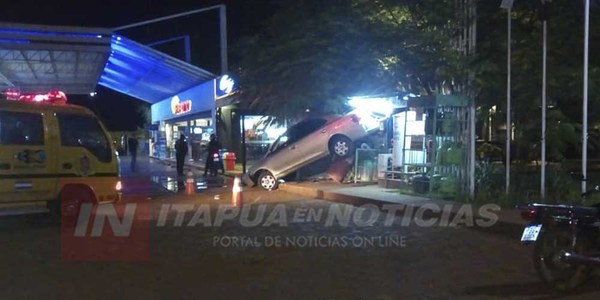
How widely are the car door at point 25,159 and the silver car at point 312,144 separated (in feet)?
27.1

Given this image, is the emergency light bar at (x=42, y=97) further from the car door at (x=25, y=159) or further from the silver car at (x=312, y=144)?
the silver car at (x=312, y=144)

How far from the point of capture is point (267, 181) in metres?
19.7

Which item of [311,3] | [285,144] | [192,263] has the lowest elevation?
[192,263]

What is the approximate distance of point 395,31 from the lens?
15.8 metres

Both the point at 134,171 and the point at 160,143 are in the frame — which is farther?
the point at 160,143

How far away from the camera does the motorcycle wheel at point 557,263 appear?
291 inches

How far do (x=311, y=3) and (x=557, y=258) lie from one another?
41.7ft

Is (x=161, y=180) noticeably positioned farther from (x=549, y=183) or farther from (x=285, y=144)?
(x=549, y=183)

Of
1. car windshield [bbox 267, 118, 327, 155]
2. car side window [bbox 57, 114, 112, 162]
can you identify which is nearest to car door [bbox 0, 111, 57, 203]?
car side window [bbox 57, 114, 112, 162]

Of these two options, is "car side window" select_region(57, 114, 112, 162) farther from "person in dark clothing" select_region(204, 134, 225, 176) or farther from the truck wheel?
"person in dark clothing" select_region(204, 134, 225, 176)

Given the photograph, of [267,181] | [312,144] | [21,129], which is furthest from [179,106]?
[21,129]

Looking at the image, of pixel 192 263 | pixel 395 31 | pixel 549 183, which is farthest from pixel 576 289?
pixel 395 31

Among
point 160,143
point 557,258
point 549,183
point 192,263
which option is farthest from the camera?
point 160,143

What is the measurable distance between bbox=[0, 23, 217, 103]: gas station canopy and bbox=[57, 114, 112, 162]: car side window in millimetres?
6943
